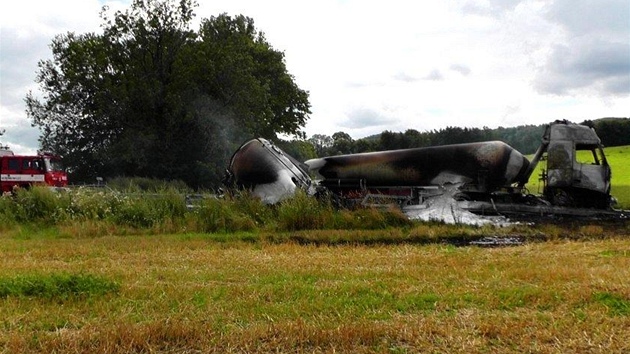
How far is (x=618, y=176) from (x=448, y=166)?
21.0m

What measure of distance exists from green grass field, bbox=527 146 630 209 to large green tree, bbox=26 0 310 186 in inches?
726

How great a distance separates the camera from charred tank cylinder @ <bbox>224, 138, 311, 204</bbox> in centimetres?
1625

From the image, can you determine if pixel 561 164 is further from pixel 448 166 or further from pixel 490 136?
pixel 490 136

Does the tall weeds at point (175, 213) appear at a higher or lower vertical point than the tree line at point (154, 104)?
lower

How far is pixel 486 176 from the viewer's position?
52.4ft

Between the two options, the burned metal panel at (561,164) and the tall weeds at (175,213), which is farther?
the burned metal panel at (561,164)

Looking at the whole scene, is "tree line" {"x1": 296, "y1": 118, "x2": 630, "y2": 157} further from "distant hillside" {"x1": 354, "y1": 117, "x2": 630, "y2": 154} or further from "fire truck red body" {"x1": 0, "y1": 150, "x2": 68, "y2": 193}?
"fire truck red body" {"x1": 0, "y1": 150, "x2": 68, "y2": 193}

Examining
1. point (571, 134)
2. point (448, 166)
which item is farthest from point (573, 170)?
point (448, 166)

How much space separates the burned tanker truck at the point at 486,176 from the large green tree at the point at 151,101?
1808 cm

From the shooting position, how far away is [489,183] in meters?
16.0

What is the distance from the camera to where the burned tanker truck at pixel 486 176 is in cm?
1583

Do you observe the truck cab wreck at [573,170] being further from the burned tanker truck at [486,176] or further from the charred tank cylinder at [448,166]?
the charred tank cylinder at [448,166]

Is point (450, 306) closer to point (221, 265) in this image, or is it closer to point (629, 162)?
point (221, 265)

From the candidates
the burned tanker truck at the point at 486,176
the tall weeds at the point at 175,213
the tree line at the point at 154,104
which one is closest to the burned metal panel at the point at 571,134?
the burned tanker truck at the point at 486,176
